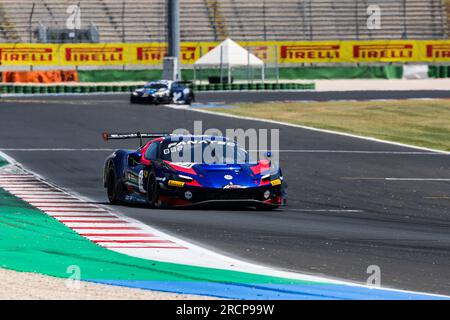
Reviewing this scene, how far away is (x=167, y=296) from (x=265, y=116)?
35507mm

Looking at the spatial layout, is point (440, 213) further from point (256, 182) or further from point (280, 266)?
point (280, 266)

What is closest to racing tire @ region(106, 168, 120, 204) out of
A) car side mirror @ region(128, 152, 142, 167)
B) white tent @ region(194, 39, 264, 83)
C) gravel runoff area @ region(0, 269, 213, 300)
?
car side mirror @ region(128, 152, 142, 167)

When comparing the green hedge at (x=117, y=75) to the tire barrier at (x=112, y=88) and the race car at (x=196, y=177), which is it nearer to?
the tire barrier at (x=112, y=88)

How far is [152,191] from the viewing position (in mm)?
19141

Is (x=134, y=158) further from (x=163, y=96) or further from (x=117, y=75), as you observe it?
(x=117, y=75)

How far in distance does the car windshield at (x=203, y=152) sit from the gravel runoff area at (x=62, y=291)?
7.85 meters

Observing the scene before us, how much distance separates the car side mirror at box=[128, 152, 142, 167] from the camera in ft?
65.5

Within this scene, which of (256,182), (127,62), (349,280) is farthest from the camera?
(127,62)

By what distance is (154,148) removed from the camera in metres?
20.0

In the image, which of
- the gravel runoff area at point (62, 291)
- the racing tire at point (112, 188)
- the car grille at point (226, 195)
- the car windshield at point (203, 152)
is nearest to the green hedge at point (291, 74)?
the racing tire at point (112, 188)

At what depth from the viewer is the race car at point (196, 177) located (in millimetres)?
18766

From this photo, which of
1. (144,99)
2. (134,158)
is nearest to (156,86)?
(144,99)

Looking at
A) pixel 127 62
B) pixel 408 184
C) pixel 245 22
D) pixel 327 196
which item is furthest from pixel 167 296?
pixel 245 22
